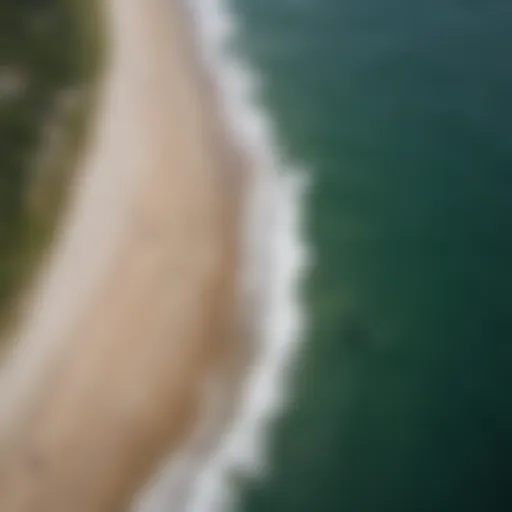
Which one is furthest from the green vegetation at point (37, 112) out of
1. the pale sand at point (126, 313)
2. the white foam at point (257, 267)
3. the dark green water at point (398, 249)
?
the dark green water at point (398, 249)

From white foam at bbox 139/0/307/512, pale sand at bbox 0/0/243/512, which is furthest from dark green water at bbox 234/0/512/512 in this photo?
pale sand at bbox 0/0/243/512

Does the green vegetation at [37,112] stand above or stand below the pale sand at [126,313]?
above

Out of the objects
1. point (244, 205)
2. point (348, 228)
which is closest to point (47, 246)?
point (244, 205)

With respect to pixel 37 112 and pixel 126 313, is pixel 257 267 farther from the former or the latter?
pixel 37 112

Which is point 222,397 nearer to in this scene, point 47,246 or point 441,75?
point 47,246

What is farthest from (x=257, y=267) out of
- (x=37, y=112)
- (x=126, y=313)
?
(x=37, y=112)

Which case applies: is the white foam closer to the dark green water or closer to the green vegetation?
the dark green water

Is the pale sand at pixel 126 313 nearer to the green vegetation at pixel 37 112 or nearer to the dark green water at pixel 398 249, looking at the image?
the green vegetation at pixel 37 112
